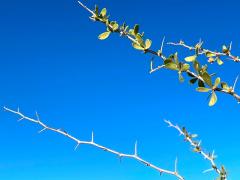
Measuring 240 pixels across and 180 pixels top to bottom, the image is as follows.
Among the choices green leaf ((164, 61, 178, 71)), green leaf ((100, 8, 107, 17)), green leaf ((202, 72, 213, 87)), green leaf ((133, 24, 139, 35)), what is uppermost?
green leaf ((100, 8, 107, 17))

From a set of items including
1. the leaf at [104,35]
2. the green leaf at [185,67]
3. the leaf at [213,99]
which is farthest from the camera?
the leaf at [104,35]

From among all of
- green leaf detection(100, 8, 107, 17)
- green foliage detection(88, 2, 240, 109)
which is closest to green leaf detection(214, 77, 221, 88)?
green foliage detection(88, 2, 240, 109)

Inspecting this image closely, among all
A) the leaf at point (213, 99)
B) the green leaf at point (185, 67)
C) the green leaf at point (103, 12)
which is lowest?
the leaf at point (213, 99)

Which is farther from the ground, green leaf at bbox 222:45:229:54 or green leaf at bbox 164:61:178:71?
green leaf at bbox 222:45:229:54

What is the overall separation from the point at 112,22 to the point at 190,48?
997 millimetres

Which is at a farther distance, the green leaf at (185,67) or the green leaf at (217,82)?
the green leaf at (185,67)

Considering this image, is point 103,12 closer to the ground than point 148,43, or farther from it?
farther from it

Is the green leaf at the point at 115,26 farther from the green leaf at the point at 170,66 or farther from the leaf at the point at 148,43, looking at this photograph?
the green leaf at the point at 170,66

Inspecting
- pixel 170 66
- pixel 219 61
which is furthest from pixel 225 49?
pixel 170 66

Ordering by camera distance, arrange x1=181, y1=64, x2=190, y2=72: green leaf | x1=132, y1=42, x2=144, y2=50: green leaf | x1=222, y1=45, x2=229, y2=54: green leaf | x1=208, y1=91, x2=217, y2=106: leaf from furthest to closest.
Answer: x1=222, y1=45, x2=229, y2=54: green leaf < x1=132, y1=42, x2=144, y2=50: green leaf < x1=181, y1=64, x2=190, y2=72: green leaf < x1=208, y1=91, x2=217, y2=106: leaf

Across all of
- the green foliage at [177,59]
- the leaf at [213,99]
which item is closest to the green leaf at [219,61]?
the green foliage at [177,59]

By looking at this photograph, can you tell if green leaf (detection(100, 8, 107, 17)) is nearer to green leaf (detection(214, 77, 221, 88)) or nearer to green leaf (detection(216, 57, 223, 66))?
green leaf (detection(216, 57, 223, 66))

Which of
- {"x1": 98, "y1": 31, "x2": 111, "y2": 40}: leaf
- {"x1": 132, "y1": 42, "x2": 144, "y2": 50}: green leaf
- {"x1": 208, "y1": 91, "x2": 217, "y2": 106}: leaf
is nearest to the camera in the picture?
{"x1": 208, "y1": 91, "x2": 217, "y2": 106}: leaf

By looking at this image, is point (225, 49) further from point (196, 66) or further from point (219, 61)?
point (196, 66)
